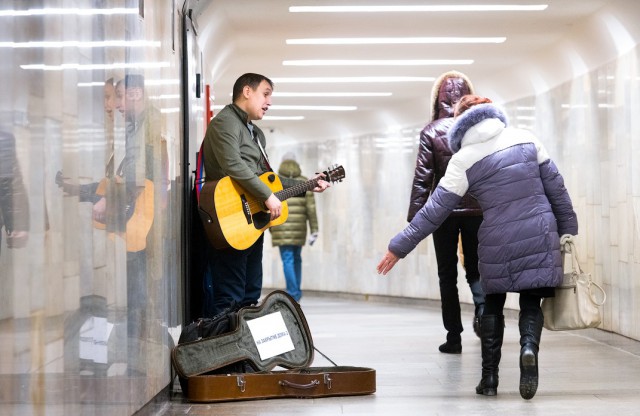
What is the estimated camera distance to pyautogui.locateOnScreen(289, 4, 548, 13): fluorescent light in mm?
8938

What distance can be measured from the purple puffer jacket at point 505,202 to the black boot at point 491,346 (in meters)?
0.22

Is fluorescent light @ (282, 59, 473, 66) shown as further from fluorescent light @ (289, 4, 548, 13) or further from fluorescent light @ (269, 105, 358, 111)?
fluorescent light @ (269, 105, 358, 111)

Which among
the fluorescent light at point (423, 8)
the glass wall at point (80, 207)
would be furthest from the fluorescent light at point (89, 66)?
the fluorescent light at point (423, 8)

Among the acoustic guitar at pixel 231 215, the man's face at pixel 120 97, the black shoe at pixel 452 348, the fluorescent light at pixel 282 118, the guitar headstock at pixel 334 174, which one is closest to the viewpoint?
the man's face at pixel 120 97

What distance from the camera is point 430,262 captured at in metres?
15.0

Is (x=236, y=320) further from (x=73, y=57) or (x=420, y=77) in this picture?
(x=420, y=77)

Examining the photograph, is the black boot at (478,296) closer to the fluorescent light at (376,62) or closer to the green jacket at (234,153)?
the green jacket at (234,153)

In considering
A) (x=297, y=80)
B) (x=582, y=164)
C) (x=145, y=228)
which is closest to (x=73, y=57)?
(x=145, y=228)

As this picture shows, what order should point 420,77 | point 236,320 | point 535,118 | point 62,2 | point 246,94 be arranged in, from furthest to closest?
point 420,77
point 535,118
point 246,94
point 236,320
point 62,2

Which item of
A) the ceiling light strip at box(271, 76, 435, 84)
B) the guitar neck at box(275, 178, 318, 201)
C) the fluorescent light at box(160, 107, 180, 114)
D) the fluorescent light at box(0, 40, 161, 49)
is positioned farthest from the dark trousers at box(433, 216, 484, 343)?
the ceiling light strip at box(271, 76, 435, 84)

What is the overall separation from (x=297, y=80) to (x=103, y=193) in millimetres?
9725

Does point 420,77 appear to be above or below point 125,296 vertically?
above

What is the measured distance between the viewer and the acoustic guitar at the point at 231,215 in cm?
622

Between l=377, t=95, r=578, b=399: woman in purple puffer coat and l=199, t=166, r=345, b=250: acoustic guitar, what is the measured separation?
0.85 m
